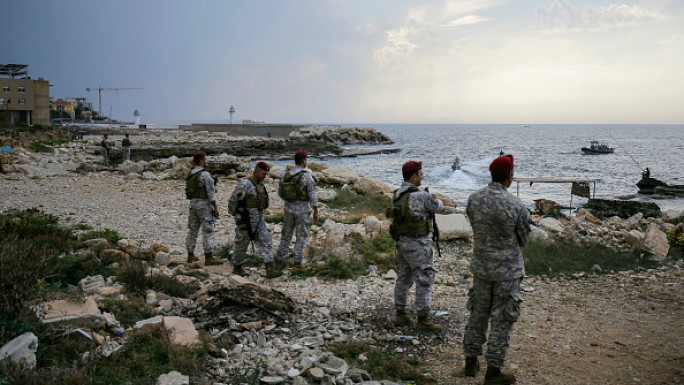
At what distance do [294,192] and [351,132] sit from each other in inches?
2572

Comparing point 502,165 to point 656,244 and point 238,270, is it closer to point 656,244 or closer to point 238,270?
point 238,270

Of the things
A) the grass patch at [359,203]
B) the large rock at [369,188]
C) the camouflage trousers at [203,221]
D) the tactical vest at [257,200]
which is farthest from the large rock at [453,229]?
the large rock at [369,188]

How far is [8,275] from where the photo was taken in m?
3.45

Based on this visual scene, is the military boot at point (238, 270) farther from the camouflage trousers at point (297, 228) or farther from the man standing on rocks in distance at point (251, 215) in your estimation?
the camouflage trousers at point (297, 228)

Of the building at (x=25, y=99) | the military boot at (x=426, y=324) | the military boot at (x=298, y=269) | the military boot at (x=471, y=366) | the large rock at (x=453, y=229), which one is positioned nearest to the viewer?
the military boot at (x=471, y=366)

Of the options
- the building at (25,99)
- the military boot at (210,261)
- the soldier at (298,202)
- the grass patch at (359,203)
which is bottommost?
the military boot at (210,261)

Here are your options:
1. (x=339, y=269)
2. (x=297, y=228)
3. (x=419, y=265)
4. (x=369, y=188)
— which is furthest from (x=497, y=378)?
(x=369, y=188)

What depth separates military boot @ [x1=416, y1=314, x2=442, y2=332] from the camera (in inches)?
197

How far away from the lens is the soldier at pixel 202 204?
7320 mm

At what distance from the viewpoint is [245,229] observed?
6852mm

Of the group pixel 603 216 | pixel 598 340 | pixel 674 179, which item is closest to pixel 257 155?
pixel 603 216

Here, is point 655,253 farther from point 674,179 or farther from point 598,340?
point 674,179

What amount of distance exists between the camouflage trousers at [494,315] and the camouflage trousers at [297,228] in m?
3.48

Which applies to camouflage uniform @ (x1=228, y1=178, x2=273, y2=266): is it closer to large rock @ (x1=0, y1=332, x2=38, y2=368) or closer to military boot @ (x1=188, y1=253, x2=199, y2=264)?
military boot @ (x1=188, y1=253, x2=199, y2=264)
